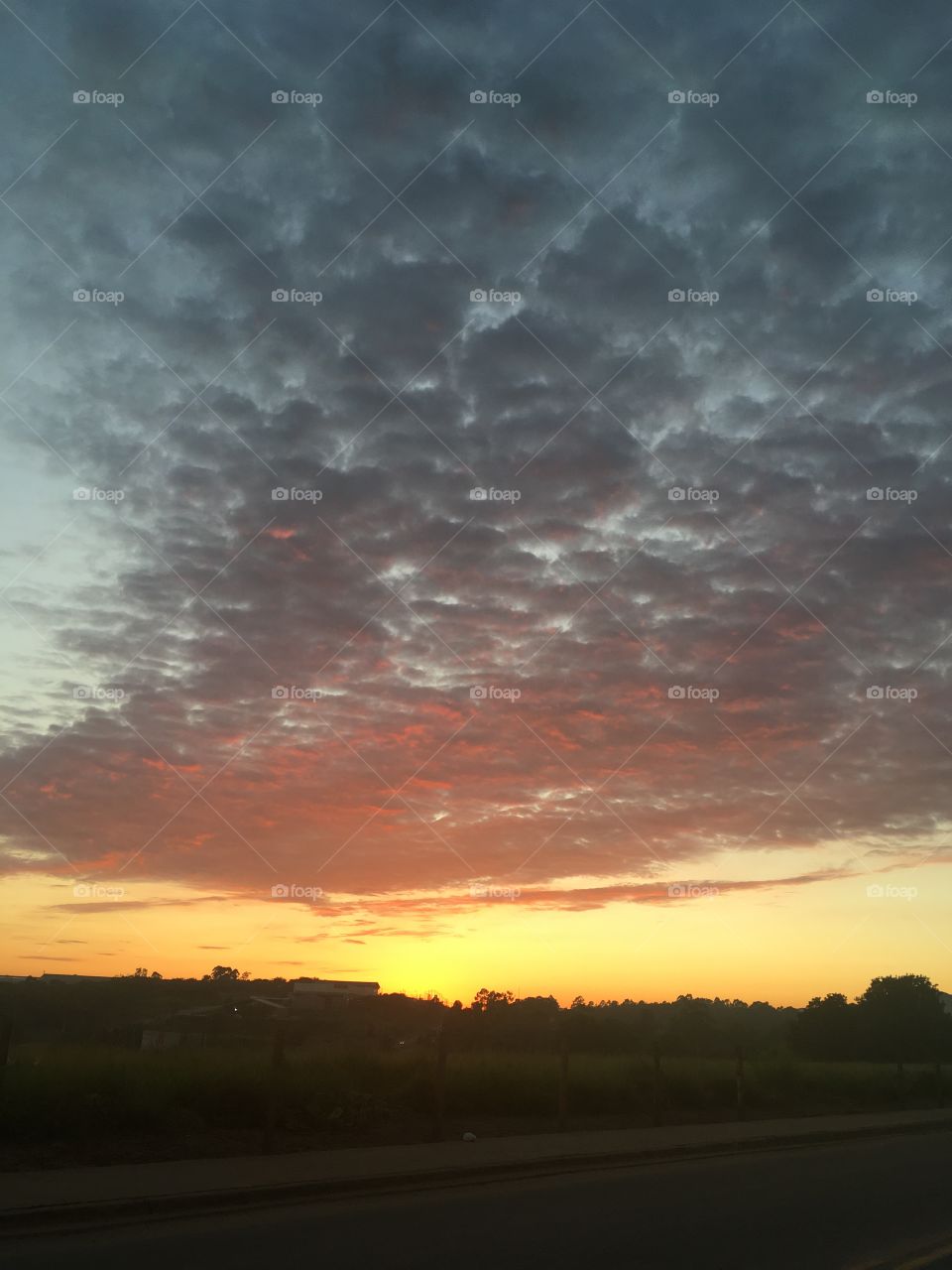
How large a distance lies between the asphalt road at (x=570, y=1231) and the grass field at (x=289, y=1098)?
3.78 metres

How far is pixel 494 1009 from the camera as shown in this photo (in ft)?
180

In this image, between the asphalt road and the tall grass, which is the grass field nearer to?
the tall grass

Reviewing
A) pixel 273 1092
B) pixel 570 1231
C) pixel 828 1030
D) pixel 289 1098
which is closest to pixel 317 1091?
pixel 289 1098

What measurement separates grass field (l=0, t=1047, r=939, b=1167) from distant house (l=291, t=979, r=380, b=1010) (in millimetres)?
21488

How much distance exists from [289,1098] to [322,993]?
38592 millimetres

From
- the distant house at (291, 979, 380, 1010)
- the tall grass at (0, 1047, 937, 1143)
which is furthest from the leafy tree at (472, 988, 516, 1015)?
the tall grass at (0, 1047, 937, 1143)

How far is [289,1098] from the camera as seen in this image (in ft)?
50.0

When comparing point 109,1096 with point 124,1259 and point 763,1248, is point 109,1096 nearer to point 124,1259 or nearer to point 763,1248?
point 124,1259

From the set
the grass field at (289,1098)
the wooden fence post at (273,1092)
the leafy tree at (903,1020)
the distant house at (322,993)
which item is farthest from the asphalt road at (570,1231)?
the leafy tree at (903,1020)

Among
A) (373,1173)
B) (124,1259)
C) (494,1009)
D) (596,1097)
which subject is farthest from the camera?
(494,1009)

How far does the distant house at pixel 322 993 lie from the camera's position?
146 feet

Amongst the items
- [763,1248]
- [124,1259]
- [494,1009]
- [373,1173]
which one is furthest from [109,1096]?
[494,1009]

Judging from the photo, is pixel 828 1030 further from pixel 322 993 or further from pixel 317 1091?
pixel 317 1091

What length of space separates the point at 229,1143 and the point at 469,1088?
6.59 m
